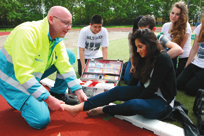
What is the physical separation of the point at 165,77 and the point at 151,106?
0.42 meters

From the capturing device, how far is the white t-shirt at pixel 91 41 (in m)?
4.43

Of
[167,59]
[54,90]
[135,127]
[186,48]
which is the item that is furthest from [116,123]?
[186,48]

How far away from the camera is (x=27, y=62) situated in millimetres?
2164

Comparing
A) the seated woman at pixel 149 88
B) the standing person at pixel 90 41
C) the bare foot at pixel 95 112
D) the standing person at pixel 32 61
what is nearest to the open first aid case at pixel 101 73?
the standing person at pixel 90 41

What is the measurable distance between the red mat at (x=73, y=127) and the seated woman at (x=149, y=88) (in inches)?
7.3

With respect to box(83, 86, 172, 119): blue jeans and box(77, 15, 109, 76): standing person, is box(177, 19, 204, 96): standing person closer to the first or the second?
box(83, 86, 172, 119): blue jeans

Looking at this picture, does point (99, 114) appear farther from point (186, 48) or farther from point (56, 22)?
point (186, 48)

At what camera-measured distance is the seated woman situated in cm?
229

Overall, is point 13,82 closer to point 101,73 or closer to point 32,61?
point 32,61

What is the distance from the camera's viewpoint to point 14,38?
7.52ft

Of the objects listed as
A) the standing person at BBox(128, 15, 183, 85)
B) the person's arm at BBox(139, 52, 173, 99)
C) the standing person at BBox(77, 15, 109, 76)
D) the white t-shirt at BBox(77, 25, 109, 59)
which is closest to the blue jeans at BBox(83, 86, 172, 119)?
the person's arm at BBox(139, 52, 173, 99)

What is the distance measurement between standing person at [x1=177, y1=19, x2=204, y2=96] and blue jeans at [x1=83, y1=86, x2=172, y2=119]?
1247 millimetres

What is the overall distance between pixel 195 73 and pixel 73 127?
2586mm

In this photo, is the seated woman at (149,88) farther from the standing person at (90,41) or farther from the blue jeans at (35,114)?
the standing person at (90,41)
